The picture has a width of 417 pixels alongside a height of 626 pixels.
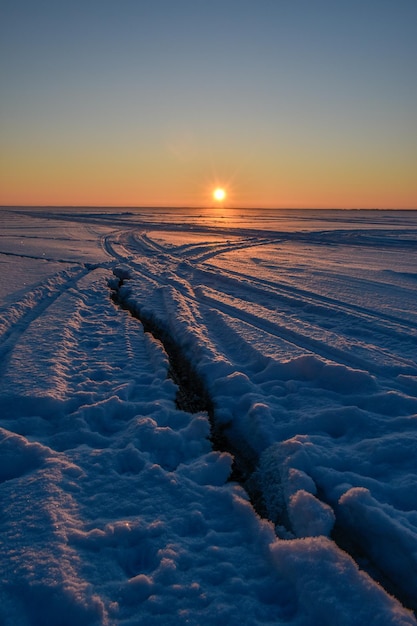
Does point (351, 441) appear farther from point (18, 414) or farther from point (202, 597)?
point (18, 414)

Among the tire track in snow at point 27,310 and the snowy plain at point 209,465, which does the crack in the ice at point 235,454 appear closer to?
the snowy plain at point 209,465

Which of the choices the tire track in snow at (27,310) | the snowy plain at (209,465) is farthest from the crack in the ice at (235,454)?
the tire track in snow at (27,310)

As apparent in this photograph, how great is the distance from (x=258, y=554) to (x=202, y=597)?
0.55 metres

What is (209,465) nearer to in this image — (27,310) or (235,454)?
(235,454)

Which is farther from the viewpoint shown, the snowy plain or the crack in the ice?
the crack in the ice

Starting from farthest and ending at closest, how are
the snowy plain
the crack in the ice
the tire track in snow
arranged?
the tire track in snow
the crack in the ice
the snowy plain

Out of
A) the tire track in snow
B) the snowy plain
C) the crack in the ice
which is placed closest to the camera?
the snowy plain

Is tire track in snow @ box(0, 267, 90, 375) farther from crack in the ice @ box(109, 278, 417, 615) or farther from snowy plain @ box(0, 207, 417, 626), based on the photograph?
crack in the ice @ box(109, 278, 417, 615)

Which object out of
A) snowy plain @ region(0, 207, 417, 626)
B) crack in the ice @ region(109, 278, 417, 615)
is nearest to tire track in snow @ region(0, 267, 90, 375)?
snowy plain @ region(0, 207, 417, 626)

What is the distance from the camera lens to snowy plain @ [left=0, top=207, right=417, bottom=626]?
103 inches

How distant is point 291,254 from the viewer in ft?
56.5

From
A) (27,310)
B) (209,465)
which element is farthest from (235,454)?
(27,310)

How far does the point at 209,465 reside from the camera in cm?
390

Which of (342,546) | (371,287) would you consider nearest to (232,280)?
(371,287)
